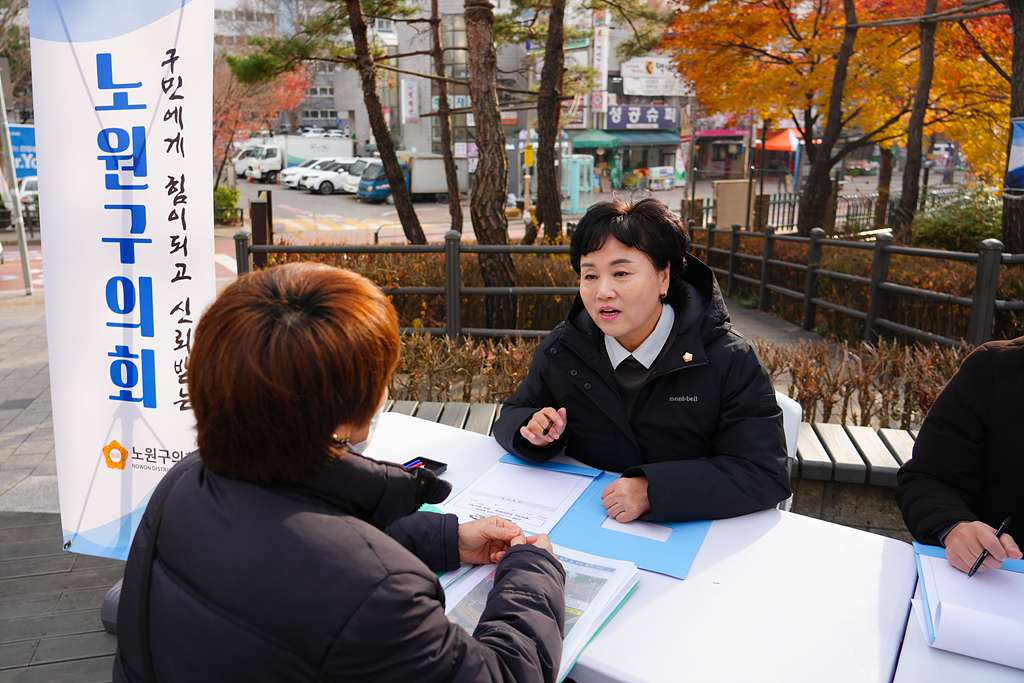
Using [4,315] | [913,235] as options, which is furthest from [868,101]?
[4,315]

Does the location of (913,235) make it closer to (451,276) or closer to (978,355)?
(451,276)

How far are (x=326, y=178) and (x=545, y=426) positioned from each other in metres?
32.4

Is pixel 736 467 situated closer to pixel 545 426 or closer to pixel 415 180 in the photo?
pixel 545 426

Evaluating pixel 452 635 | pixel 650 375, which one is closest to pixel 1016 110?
pixel 650 375

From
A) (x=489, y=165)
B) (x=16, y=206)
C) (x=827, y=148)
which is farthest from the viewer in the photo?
(x=827, y=148)

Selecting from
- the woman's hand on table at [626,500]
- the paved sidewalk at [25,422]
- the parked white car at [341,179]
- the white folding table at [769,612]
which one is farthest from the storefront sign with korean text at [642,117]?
the white folding table at [769,612]

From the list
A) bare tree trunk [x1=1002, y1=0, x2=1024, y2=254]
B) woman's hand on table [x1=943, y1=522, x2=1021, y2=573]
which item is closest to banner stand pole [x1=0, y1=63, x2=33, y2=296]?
woman's hand on table [x1=943, y1=522, x2=1021, y2=573]

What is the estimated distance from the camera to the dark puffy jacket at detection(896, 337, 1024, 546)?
1.84 meters

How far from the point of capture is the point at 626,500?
1.83 meters

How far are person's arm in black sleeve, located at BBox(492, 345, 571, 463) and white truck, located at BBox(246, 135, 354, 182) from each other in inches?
1456

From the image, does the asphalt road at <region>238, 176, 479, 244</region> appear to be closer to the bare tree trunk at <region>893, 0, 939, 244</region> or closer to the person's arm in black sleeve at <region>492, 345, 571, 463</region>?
the bare tree trunk at <region>893, 0, 939, 244</region>

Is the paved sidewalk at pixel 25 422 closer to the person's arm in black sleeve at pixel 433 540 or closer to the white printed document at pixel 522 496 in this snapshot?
the white printed document at pixel 522 496

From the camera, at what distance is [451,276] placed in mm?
5980

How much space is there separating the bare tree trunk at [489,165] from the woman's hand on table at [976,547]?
5.11 meters
